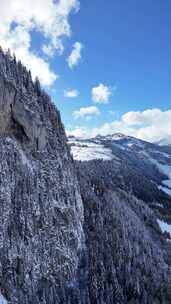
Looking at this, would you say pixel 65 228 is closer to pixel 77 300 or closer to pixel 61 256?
pixel 61 256

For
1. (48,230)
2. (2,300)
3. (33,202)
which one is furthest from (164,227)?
(2,300)

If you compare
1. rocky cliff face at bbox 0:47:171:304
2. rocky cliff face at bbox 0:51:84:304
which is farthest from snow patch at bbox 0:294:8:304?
rocky cliff face at bbox 0:51:84:304

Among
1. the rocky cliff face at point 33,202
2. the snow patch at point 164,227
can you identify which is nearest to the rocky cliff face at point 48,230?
the rocky cliff face at point 33,202

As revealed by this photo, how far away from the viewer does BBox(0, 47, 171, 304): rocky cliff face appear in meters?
50.9

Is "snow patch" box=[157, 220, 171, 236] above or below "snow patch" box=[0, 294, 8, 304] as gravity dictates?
below

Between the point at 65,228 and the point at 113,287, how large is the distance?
63.0 feet

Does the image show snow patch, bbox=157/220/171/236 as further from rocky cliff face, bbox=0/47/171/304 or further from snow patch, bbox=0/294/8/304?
snow patch, bbox=0/294/8/304

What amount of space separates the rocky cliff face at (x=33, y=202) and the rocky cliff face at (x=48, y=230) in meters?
0.14

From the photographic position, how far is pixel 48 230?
59.5 metres

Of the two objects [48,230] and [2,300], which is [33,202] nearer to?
[48,230]

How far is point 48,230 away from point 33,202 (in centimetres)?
569

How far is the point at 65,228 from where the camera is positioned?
65.0m

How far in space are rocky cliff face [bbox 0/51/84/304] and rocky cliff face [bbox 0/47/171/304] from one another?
14cm

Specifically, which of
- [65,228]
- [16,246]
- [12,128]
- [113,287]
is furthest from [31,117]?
[113,287]
